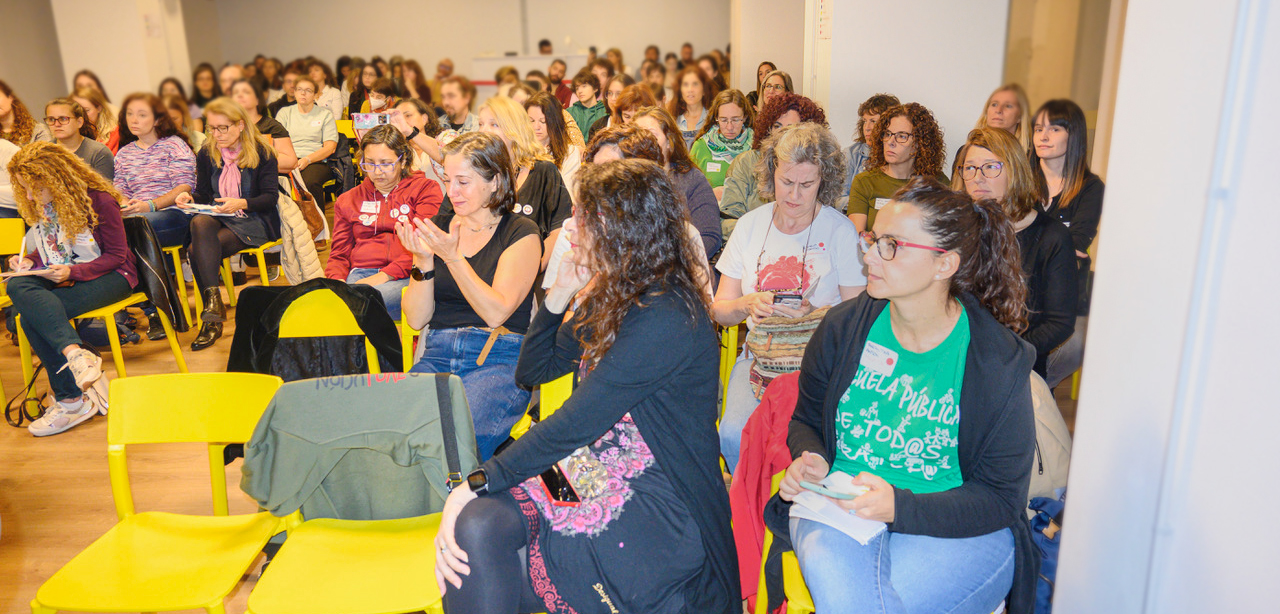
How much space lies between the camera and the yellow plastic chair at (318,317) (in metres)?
2.48

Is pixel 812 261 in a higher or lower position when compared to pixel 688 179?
lower

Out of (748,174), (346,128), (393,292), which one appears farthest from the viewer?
(346,128)

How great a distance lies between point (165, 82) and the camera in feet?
29.1

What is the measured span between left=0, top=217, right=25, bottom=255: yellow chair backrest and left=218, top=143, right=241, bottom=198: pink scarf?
0.97m

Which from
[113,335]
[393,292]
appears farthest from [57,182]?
[393,292]

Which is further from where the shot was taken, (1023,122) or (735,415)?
(1023,122)

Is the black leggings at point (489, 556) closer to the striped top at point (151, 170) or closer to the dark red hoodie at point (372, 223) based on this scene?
the dark red hoodie at point (372, 223)

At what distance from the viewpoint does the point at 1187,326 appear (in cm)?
119

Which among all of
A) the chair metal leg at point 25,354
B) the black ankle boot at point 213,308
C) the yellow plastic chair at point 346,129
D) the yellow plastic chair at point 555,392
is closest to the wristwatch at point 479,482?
the yellow plastic chair at point 555,392

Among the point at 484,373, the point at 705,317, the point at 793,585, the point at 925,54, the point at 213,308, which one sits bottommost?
the point at 213,308

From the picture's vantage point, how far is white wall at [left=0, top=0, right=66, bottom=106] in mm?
9219

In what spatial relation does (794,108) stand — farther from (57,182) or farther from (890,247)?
(57,182)

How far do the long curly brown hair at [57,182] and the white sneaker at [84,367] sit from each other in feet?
1.86

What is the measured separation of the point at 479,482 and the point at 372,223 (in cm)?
224
